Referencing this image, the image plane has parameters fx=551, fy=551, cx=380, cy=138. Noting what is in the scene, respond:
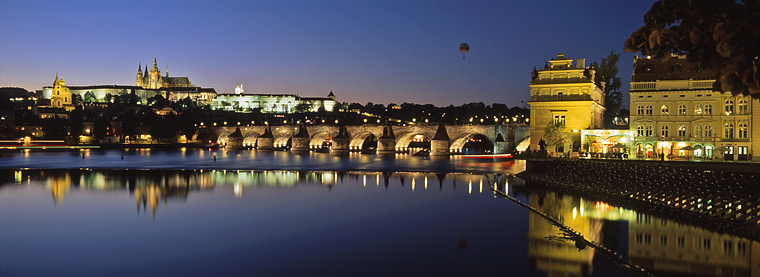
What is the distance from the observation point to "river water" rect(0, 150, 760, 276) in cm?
1523

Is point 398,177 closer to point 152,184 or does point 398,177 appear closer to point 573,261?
point 152,184

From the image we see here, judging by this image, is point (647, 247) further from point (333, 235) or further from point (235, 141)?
point (235, 141)

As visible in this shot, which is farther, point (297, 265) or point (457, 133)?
point (457, 133)

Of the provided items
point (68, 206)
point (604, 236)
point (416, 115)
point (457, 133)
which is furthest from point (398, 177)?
point (416, 115)

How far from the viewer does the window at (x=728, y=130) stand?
37.3 metres

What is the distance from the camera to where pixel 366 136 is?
341ft

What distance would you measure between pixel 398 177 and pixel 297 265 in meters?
29.8

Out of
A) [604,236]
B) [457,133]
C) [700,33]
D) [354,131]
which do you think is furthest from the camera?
[354,131]

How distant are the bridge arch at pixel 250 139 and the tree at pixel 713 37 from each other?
11378 centimetres

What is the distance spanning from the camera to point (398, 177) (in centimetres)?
4512

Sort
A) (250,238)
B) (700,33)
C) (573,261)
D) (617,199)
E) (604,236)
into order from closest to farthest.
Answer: (700,33) < (573,261) < (604,236) < (250,238) < (617,199)

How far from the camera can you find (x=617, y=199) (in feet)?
86.5

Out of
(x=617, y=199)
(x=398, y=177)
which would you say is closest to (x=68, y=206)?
(x=398, y=177)

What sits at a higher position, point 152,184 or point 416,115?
point 416,115
